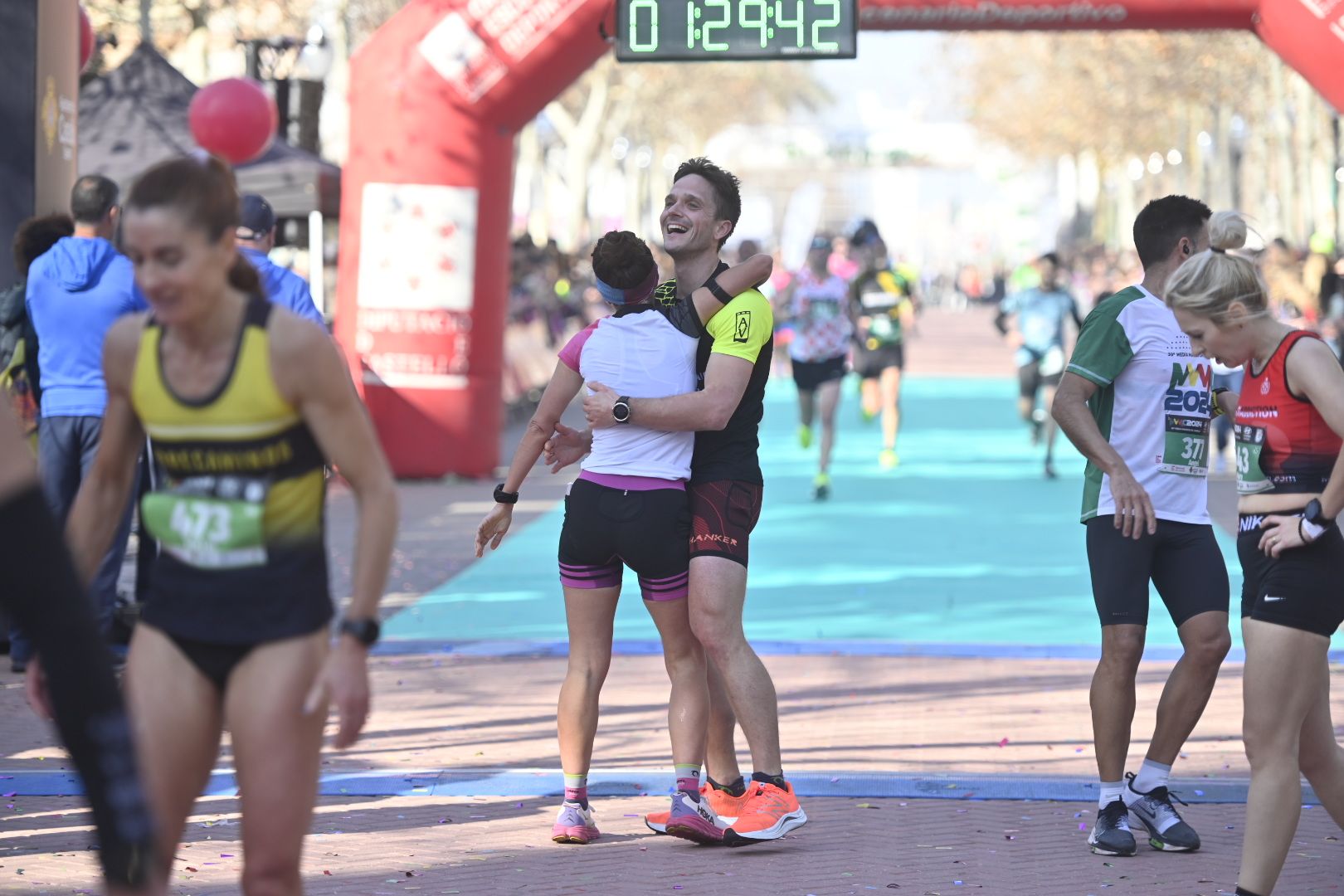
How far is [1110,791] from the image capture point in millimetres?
5820

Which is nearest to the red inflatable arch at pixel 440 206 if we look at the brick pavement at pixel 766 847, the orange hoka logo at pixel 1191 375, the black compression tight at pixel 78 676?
the brick pavement at pixel 766 847

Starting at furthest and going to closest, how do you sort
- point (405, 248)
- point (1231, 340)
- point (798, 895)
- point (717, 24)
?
1. point (405, 248)
2. point (717, 24)
3. point (798, 895)
4. point (1231, 340)

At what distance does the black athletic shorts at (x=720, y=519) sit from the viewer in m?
5.71

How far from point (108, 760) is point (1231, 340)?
3.10m

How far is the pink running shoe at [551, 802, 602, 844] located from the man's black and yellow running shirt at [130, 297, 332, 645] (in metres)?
2.20

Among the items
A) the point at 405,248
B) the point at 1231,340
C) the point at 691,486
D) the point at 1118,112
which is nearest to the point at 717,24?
the point at 405,248

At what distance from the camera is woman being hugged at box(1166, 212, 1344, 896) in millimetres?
4762

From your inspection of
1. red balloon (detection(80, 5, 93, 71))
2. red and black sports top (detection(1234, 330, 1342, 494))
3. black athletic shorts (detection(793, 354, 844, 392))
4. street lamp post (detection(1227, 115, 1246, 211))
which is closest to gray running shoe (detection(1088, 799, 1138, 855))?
red and black sports top (detection(1234, 330, 1342, 494))

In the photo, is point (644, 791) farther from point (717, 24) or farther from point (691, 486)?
point (717, 24)

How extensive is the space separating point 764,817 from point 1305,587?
178 cm

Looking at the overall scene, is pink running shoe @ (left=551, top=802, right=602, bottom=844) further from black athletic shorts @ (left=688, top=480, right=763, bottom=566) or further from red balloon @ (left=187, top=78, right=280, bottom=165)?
red balloon @ (left=187, top=78, right=280, bottom=165)

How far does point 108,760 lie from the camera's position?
9.71 ft

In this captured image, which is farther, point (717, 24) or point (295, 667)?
point (717, 24)

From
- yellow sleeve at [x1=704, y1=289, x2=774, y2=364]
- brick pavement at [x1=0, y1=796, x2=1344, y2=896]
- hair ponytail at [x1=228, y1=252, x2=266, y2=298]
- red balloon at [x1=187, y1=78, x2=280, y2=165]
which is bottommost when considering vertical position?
brick pavement at [x1=0, y1=796, x2=1344, y2=896]
